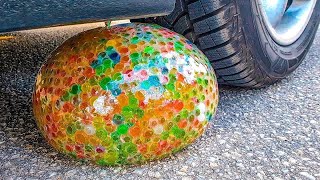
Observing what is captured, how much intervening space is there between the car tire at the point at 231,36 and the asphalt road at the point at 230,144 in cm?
12

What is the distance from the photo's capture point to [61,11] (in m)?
0.76

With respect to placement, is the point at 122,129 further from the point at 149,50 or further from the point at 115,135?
the point at 149,50

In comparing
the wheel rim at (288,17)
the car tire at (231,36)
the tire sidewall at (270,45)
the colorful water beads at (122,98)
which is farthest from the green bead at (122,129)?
the wheel rim at (288,17)

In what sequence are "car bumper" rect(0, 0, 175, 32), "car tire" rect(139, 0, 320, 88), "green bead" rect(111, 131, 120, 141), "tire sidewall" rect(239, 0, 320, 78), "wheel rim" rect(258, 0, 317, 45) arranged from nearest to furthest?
"car bumper" rect(0, 0, 175, 32)
"green bead" rect(111, 131, 120, 141)
"car tire" rect(139, 0, 320, 88)
"tire sidewall" rect(239, 0, 320, 78)
"wheel rim" rect(258, 0, 317, 45)

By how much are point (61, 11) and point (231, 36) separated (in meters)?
0.67

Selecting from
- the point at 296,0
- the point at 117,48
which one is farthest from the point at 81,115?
the point at 296,0

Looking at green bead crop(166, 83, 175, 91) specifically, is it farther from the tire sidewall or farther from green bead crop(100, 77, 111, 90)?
the tire sidewall

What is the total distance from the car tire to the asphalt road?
119 mm

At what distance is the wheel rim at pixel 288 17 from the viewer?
65.9 inches

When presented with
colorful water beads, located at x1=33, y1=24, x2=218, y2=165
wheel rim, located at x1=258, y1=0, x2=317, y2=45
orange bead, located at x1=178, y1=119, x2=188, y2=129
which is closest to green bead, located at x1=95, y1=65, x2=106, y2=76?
colorful water beads, located at x1=33, y1=24, x2=218, y2=165

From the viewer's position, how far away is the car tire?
4.11 feet

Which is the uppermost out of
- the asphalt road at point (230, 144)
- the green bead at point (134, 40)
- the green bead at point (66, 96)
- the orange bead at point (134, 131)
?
the green bead at point (134, 40)

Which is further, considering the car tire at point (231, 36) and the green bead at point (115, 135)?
the car tire at point (231, 36)

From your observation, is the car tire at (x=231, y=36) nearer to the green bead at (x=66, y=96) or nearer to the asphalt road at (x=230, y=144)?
the asphalt road at (x=230, y=144)
